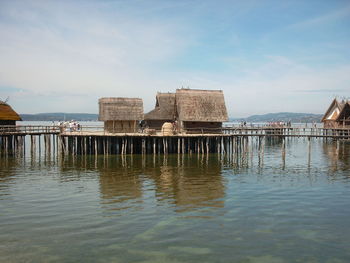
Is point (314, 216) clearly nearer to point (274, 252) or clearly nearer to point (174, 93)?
point (274, 252)

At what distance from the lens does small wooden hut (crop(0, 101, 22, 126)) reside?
123ft

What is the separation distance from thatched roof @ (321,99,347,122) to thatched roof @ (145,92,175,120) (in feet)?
89.5

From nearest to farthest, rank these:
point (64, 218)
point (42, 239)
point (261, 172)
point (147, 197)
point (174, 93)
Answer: point (42, 239) < point (64, 218) < point (147, 197) < point (261, 172) < point (174, 93)

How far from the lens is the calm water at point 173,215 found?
10789 mm

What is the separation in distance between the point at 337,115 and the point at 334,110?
2160 mm

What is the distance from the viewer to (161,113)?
40094 millimetres

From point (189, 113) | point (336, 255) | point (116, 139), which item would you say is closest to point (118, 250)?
point (336, 255)

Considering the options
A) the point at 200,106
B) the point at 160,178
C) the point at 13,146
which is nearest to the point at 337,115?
the point at 200,106

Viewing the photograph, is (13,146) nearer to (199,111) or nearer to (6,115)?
(6,115)

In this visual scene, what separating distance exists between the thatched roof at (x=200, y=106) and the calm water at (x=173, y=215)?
39.6 ft

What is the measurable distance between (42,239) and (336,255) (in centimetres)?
917

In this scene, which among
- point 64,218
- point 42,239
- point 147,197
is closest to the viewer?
point 42,239

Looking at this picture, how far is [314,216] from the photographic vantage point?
14430 mm

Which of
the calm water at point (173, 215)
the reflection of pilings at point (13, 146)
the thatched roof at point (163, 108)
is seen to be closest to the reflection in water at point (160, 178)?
the calm water at point (173, 215)
